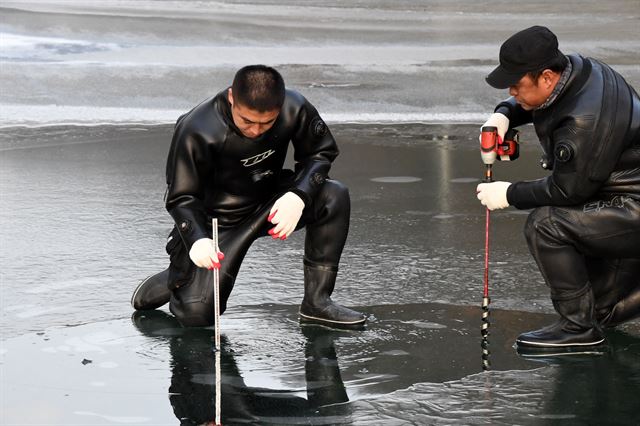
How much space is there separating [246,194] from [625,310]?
72.8 inches

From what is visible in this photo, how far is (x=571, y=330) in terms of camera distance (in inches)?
208

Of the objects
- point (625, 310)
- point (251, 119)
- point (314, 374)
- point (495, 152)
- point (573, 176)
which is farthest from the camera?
point (495, 152)

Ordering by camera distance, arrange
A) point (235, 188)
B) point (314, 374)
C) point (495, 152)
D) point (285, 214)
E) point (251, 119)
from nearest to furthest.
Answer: point (314, 374), point (251, 119), point (285, 214), point (495, 152), point (235, 188)

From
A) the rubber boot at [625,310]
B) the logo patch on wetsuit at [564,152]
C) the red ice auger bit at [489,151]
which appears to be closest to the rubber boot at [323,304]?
the red ice auger bit at [489,151]

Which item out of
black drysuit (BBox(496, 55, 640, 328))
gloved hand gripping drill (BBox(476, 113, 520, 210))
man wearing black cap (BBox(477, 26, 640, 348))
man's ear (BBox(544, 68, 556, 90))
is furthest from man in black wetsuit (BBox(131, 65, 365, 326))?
man's ear (BBox(544, 68, 556, 90))

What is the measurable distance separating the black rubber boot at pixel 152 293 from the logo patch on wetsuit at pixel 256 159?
2.27 ft

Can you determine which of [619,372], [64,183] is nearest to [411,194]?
[64,183]

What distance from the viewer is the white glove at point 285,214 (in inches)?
211

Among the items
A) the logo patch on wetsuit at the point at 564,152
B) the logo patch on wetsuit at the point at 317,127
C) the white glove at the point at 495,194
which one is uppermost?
the logo patch on wetsuit at the point at 317,127

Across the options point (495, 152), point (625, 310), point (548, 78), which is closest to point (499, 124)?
point (495, 152)

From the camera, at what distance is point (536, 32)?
5.10m

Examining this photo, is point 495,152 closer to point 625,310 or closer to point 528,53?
point 528,53

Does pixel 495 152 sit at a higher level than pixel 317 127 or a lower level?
lower

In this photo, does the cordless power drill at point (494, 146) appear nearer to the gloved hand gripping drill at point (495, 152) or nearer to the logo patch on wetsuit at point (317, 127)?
the gloved hand gripping drill at point (495, 152)
